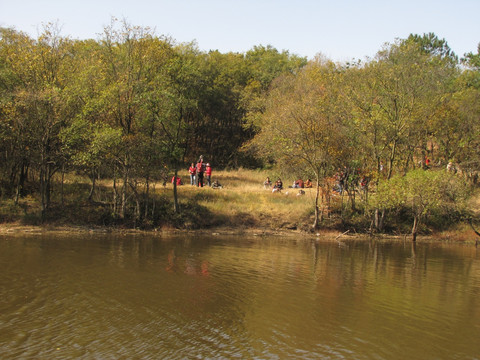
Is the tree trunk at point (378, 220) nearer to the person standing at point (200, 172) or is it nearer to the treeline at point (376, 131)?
the treeline at point (376, 131)

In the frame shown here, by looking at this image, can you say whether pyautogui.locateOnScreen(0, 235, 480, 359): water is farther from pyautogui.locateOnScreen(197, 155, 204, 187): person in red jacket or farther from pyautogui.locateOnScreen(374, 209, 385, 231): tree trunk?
pyautogui.locateOnScreen(197, 155, 204, 187): person in red jacket

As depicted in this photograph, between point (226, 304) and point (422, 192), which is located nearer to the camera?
point (226, 304)

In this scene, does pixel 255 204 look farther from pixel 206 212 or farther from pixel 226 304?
pixel 226 304

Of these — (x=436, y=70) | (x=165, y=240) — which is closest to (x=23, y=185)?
(x=165, y=240)

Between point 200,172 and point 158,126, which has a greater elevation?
point 158,126

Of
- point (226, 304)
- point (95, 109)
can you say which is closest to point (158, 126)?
point (95, 109)

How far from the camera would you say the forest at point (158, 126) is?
30.7 metres

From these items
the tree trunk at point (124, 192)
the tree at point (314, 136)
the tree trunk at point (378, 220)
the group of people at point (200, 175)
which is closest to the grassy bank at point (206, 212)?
the tree trunk at point (124, 192)

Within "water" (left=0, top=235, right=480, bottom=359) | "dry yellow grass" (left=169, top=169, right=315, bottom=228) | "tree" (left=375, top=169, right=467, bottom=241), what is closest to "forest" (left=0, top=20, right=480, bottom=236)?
"tree" (left=375, top=169, right=467, bottom=241)

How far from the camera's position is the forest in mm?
30656

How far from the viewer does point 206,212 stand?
35.2 m

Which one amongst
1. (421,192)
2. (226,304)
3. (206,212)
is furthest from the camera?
(206,212)

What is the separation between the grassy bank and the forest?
30cm

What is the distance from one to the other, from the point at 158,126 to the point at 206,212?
24.1ft
